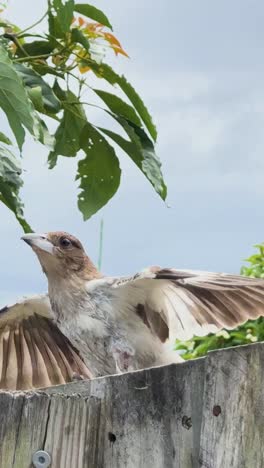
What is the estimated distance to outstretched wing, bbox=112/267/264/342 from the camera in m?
3.07

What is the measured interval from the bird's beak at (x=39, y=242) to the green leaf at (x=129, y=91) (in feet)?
1.89

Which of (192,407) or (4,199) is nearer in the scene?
(192,407)

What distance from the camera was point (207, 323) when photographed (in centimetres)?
318

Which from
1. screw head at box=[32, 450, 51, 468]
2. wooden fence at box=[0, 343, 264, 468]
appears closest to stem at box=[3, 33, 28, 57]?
wooden fence at box=[0, 343, 264, 468]

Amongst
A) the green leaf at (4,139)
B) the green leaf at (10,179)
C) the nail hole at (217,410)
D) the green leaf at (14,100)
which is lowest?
the nail hole at (217,410)

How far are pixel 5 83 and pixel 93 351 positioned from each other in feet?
3.82

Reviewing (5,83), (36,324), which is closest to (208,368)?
(5,83)

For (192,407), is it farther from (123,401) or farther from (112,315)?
(112,315)

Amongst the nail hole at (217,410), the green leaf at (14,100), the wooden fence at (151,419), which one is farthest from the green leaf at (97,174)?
the nail hole at (217,410)

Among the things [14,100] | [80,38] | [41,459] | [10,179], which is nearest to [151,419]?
[41,459]

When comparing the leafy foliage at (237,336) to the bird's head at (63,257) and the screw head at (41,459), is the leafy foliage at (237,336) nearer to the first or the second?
the bird's head at (63,257)

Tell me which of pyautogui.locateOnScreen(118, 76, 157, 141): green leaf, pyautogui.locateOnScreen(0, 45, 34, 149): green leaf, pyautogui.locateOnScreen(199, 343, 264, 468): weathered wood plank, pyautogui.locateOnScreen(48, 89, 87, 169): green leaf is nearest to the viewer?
pyautogui.locateOnScreen(199, 343, 264, 468): weathered wood plank

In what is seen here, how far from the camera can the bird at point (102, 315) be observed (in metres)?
3.17

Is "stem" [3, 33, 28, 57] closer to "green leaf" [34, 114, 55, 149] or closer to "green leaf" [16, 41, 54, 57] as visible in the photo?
"green leaf" [16, 41, 54, 57]
